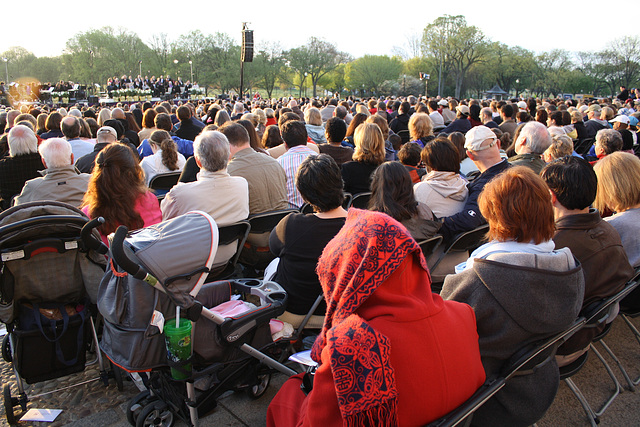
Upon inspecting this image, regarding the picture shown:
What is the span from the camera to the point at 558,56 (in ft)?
234

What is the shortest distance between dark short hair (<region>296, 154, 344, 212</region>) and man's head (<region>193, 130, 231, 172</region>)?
110cm

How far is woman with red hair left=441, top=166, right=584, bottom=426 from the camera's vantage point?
68.0 inches

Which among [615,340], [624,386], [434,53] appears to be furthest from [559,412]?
[434,53]

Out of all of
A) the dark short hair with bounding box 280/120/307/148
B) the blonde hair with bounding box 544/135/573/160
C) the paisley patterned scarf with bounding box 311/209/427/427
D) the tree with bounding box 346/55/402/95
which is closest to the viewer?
the paisley patterned scarf with bounding box 311/209/427/427

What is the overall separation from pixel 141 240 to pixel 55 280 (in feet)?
2.65

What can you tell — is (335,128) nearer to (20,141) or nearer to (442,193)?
(442,193)

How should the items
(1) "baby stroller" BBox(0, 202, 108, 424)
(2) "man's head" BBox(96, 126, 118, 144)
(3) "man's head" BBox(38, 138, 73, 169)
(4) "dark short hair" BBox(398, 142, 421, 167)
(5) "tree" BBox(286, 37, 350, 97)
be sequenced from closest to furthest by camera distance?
1. (1) "baby stroller" BBox(0, 202, 108, 424)
2. (3) "man's head" BBox(38, 138, 73, 169)
3. (4) "dark short hair" BBox(398, 142, 421, 167)
4. (2) "man's head" BBox(96, 126, 118, 144)
5. (5) "tree" BBox(286, 37, 350, 97)

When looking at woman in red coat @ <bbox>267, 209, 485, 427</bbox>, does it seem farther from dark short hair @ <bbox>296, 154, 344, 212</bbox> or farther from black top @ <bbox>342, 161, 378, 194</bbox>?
black top @ <bbox>342, 161, 378, 194</bbox>

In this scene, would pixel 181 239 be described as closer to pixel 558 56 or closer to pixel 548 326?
pixel 548 326

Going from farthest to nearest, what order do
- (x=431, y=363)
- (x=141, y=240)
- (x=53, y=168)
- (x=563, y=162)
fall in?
(x=53, y=168) < (x=563, y=162) < (x=141, y=240) < (x=431, y=363)

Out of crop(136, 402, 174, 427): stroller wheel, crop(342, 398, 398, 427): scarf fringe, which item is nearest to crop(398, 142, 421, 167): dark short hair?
crop(136, 402, 174, 427): stroller wheel

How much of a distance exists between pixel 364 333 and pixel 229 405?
1875 mm

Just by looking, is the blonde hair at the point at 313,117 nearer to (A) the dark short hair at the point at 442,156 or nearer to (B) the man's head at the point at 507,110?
(B) the man's head at the point at 507,110

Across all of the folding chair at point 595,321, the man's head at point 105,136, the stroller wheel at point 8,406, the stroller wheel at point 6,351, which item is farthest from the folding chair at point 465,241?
the man's head at point 105,136
